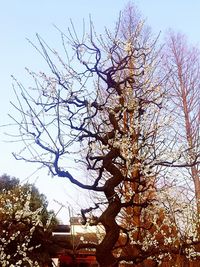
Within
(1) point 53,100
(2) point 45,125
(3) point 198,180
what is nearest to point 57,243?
(2) point 45,125

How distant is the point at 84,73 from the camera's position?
18.6ft

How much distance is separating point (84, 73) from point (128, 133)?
1.10 meters

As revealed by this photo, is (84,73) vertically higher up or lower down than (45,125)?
higher up

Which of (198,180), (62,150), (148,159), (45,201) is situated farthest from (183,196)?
(45,201)

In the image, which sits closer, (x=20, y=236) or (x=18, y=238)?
(x=20, y=236)

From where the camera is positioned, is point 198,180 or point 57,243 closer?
point 57,243

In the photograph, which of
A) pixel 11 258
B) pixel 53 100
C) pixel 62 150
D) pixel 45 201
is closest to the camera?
pixel 62 150

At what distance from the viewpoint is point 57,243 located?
194 inches

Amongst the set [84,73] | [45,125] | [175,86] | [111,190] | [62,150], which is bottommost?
[111,190]

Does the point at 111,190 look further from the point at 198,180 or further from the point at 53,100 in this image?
the point at 198,180

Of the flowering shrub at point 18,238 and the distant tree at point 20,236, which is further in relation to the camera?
the flowering shrub at point 18,238

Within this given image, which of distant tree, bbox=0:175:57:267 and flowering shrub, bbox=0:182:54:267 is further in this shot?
flowering shrub, bbox=0:182:54:267

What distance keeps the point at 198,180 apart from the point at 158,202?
10.9 feet

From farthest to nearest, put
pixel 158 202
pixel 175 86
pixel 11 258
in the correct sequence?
pixel 175 86 < pixel 11 258 < pixel 158 202
